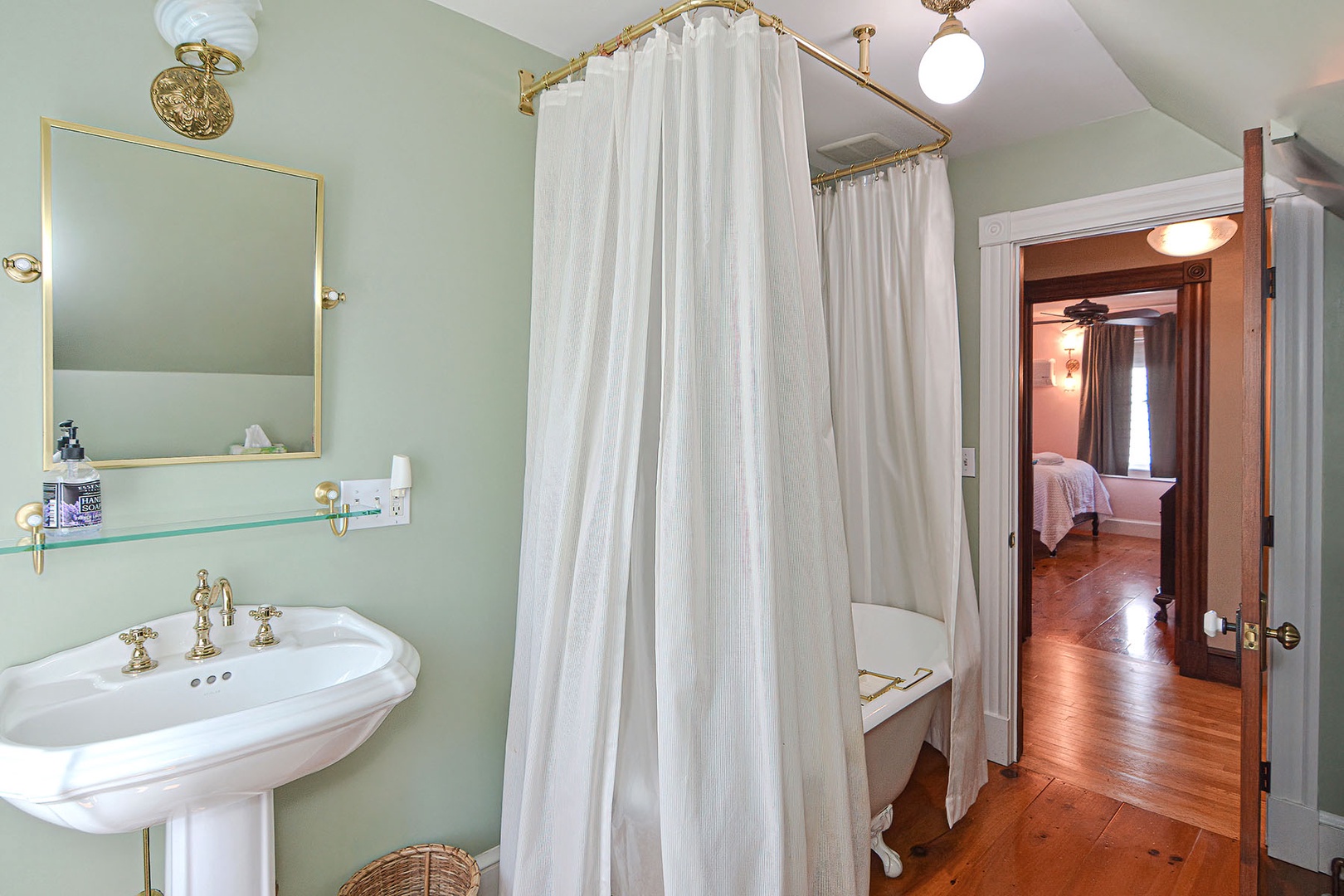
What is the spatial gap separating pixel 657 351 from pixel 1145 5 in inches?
52.9

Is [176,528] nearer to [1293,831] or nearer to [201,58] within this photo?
[201,58]

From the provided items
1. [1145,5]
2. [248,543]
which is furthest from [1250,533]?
[248,543]

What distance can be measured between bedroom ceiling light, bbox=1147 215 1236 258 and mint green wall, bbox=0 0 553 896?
320 centimetres

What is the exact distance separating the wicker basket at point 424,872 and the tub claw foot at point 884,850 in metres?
1.19

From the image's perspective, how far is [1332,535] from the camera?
1.86m

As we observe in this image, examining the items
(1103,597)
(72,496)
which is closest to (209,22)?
(72,496)

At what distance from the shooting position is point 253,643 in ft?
5.11

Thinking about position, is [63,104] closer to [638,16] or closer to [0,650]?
[0,650]

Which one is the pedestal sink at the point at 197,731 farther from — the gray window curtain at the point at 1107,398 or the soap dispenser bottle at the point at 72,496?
the gray window curtain at the point at 1107,398

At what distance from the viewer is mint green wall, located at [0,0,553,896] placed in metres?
1.38

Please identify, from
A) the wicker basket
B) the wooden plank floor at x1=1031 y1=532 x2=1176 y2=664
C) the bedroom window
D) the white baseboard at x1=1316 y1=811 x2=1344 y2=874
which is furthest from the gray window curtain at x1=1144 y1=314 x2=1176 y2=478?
the wicker basket

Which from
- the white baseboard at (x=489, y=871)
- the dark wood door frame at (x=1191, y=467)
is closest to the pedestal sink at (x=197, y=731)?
the white baseboard at (x=489, y=871)

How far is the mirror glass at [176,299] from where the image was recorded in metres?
1.40

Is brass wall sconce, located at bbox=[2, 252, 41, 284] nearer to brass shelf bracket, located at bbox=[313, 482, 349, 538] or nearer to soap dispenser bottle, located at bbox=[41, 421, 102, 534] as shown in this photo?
soap dispenser bottle, located at bbox=[41, 421, 102, 534]
